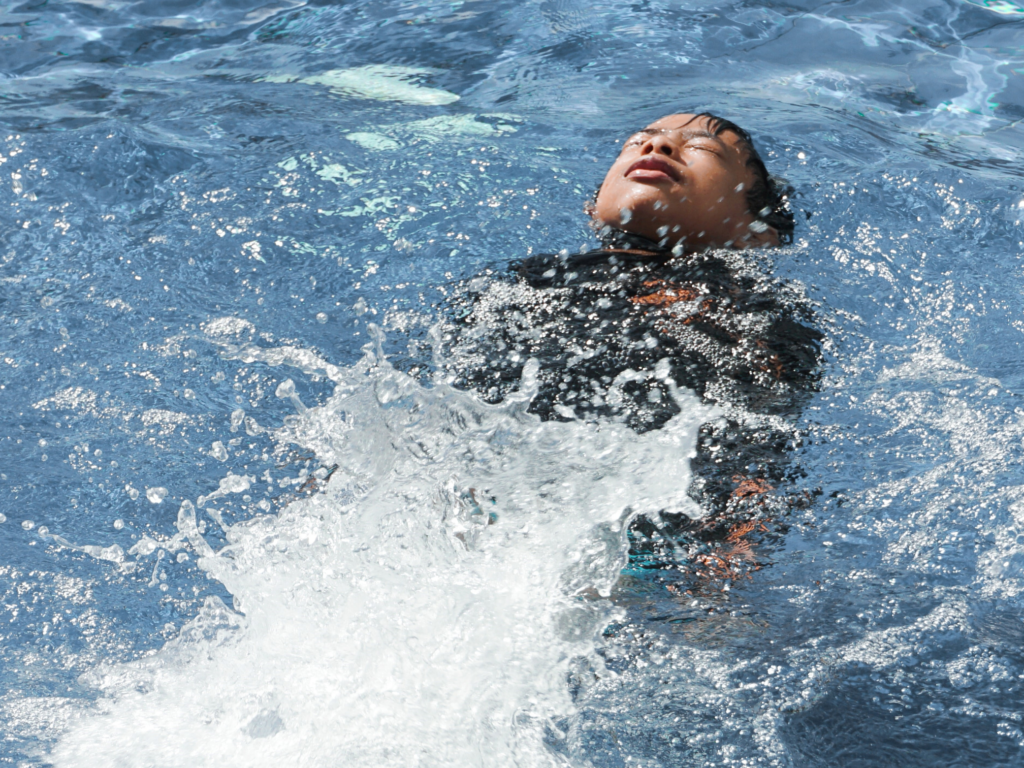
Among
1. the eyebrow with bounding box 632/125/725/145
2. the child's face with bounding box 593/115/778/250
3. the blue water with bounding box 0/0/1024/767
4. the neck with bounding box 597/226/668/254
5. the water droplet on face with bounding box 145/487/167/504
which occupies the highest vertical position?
→ the eyebrow with bounding box 632/125/725/145

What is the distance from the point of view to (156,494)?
246cm

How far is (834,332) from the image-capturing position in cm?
292

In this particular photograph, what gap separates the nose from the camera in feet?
10.2

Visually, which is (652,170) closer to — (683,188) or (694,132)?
(683,188)

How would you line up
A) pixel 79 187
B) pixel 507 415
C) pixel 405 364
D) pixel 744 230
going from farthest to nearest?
pixel 79 187 < pixel 744 230 < pixel 405 364 < pixel 507 415

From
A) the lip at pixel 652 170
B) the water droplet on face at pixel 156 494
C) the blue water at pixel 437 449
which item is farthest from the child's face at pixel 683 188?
the water droplet on face at pixel 156 494

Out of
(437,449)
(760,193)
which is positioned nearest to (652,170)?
(760,193)

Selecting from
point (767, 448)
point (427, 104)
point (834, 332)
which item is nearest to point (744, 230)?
point (834, 332)

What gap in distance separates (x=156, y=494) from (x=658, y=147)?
5.90 ft

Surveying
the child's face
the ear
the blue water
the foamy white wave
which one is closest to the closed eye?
the child's face

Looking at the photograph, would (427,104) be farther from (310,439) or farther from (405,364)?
(310,439)

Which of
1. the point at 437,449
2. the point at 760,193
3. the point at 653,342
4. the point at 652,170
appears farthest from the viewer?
the point at 760,193

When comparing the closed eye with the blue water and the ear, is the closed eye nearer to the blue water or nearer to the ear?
the ear

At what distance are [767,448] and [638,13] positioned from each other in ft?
11.3
